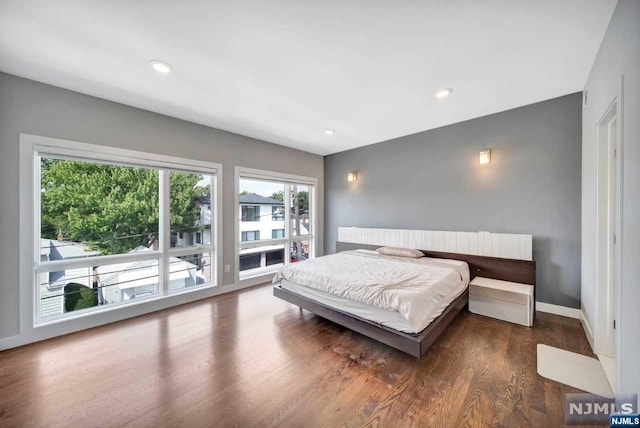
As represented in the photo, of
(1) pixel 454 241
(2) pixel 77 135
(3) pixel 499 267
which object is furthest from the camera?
(1) pixel 454 241

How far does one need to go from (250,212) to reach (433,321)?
3.36m

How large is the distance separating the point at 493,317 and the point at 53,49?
16.9ft

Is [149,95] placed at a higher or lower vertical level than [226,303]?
higher

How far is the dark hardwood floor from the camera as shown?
1.50 m

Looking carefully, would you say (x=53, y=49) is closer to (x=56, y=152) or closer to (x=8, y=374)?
(x=56, y=152)

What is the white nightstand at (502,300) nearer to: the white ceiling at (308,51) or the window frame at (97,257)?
the white ceiling at (308,51)

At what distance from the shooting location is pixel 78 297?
272cm

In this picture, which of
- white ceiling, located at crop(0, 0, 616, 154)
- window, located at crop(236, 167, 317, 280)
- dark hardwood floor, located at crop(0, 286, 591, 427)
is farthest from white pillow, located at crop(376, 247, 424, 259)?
white ceiling, located at crop(0, 0, 616, 154)

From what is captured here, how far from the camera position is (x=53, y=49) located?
6.37ft

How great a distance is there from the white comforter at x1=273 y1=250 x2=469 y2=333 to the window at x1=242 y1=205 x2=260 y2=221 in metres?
1.53

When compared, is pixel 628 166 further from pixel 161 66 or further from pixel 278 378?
pixel 161 66

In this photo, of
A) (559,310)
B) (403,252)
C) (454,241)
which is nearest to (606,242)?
(559,310)

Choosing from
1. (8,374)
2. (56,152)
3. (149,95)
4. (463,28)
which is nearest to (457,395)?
(463,28)

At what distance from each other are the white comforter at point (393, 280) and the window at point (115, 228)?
160 cm
